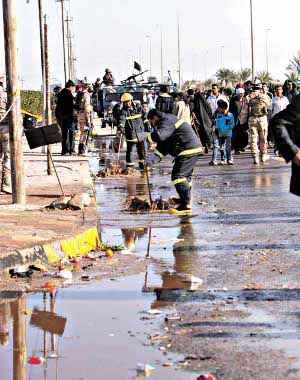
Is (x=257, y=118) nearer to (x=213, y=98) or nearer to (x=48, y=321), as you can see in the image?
(x=213, y=98)

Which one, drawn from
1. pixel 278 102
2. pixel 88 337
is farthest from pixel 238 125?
pixel 88 337

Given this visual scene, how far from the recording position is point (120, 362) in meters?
6.55

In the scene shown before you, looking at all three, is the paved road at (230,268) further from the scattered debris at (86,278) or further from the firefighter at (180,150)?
the scattered debris at (86,278)

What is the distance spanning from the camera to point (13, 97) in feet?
46.4

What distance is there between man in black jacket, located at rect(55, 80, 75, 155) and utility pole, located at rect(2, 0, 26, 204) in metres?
12.1

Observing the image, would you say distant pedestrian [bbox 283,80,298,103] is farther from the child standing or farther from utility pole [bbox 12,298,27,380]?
utility pole [bbox 12,298,27,380]

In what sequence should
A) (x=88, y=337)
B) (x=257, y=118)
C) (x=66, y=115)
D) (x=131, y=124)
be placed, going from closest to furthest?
(x=88, y=337) < (x=257, y=118) < (x=131, y=124) < (x=66, y=115)

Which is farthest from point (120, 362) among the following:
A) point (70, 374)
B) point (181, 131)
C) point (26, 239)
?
point (181, 131)

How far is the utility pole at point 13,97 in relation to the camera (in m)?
14.0

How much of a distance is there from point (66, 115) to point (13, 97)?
12.4 metres

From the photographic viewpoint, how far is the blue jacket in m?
23.5

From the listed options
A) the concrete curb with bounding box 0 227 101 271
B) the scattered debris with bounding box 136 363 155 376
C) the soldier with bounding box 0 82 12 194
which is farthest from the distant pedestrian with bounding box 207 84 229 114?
the scattered debris with bounding box 136 363 155 376

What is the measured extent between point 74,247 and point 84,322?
3.54 m

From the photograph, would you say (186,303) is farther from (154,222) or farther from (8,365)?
(154,222)
